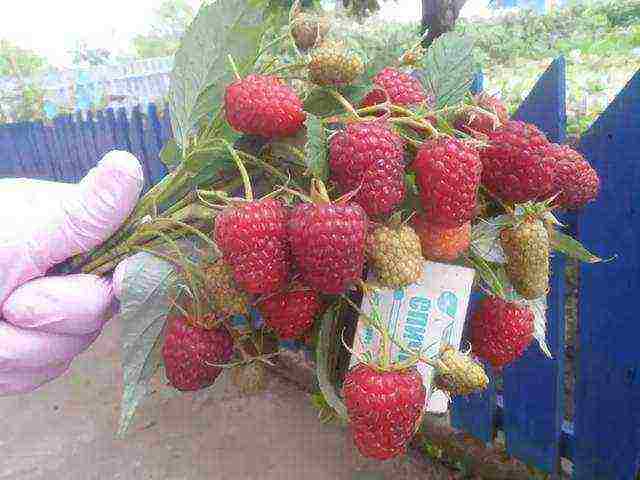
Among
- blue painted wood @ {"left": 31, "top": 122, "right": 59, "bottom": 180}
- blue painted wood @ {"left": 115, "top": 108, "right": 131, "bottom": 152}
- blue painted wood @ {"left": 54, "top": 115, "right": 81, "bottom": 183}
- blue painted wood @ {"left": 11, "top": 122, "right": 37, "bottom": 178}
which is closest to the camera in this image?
blue painted wood @ {"left": 115, "top": 108, "right": 131, "bottom": 152}

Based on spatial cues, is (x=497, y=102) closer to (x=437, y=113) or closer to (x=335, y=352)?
(x=437, y=113)

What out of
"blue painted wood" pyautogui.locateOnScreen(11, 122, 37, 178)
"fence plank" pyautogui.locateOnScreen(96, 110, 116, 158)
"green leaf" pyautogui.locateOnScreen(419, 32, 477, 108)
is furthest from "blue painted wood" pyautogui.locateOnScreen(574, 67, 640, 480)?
"blue painted wood" pyautogui.locateOnScreen(11, 122, 37, 178)

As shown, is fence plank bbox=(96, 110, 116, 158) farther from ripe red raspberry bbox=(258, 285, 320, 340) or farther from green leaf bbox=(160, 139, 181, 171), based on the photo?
ripe red raspberry bbox=(258, 285, 320, 340)

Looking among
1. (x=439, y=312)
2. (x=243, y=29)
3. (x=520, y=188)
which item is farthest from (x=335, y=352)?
(x=243, y=29)

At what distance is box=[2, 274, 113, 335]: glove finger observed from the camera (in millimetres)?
1168

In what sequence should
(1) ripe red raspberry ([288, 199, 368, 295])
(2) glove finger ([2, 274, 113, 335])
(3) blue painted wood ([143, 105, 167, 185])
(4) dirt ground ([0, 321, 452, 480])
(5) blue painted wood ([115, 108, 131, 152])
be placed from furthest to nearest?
(5) blue painted wood ([115, 108, 131, 152])
(3) blue painted wood ([143, 105, 167, 185])
(4) dirt ground ([0, 321, 452, 480])
(2) glove finger ([2, 274, 113, 335])
(1) ripe red raspberry ([288, 199, 368, 295])

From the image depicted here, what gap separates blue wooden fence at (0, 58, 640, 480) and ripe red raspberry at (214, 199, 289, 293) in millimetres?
1269

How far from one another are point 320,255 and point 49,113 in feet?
38.7

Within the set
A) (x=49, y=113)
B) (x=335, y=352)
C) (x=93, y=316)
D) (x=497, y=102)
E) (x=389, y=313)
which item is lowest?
(x=49, y=113)

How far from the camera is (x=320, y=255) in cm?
68

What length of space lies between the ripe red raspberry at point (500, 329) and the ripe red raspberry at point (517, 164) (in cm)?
17

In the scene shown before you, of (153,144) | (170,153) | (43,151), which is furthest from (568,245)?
(43,151)

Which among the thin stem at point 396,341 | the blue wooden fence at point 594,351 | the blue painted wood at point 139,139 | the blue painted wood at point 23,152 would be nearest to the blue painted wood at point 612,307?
the blue wooden fence at point 594,351

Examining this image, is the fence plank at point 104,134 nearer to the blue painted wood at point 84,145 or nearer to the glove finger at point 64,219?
the blue painted wood at point 84,145
